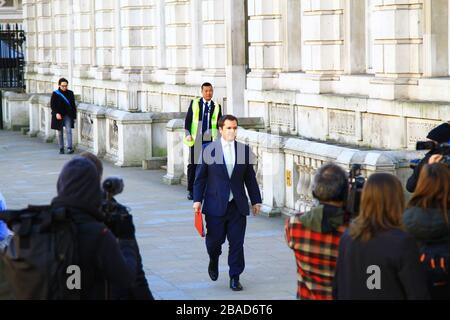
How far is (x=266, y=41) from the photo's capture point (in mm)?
20812

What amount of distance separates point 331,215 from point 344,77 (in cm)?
1145

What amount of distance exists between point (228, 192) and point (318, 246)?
179 inches

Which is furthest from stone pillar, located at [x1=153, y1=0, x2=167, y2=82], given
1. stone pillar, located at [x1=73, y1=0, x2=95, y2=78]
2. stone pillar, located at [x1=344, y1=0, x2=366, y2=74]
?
stone pillar, located at [x1=344, y1=0, x2=366, y2=74]

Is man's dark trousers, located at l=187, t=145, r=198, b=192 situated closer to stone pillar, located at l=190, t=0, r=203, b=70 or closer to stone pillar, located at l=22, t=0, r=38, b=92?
stone pillar, located at l=190, t=0, r=203, b=70

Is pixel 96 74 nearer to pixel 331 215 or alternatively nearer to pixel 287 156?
pixel 287 156

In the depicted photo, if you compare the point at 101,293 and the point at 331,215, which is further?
the point at 331,215

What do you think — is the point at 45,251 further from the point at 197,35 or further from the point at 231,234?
the point at 197,35

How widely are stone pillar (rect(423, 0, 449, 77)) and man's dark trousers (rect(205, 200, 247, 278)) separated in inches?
205

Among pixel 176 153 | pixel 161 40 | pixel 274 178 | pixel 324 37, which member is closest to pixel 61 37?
pixel 161 40

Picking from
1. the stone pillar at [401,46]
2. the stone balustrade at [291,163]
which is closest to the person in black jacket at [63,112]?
the stone balustrade at [291,163]

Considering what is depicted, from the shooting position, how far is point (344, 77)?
1830 cm
